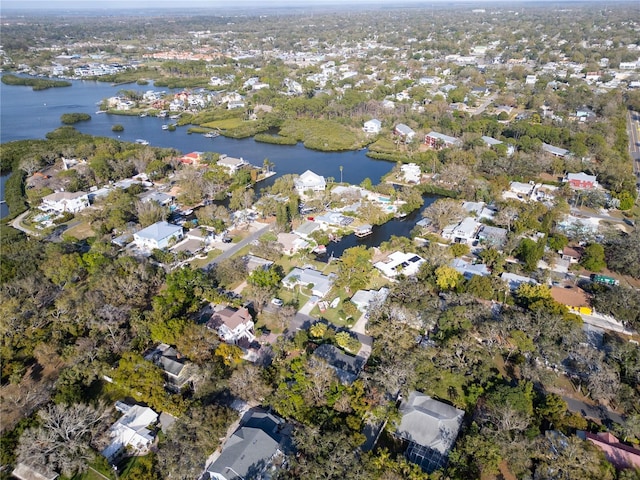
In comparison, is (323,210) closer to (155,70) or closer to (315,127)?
(315,127)

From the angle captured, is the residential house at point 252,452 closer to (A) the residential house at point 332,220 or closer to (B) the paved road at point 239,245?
(B) the paved road at point 239,245

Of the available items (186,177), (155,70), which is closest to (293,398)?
(186,177)

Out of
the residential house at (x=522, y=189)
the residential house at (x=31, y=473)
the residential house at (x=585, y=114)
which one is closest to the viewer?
the residential house at (x=31, y=473)

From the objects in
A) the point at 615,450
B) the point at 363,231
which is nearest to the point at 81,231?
the point at 363,231

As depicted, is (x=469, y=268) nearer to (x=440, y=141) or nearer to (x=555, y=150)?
(x=440, y=141)

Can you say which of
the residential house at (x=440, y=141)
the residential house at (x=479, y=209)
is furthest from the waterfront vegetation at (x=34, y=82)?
the residential house at (x=479, y=209)

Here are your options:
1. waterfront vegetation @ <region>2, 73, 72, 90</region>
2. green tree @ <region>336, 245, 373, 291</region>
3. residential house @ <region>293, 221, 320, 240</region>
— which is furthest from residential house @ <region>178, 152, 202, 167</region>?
waterfront vegetation @ <region>2, 73, 72, 90</region>

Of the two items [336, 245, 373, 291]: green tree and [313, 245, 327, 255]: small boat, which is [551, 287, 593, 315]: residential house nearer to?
[336, 245, 373, 291]: green tree
